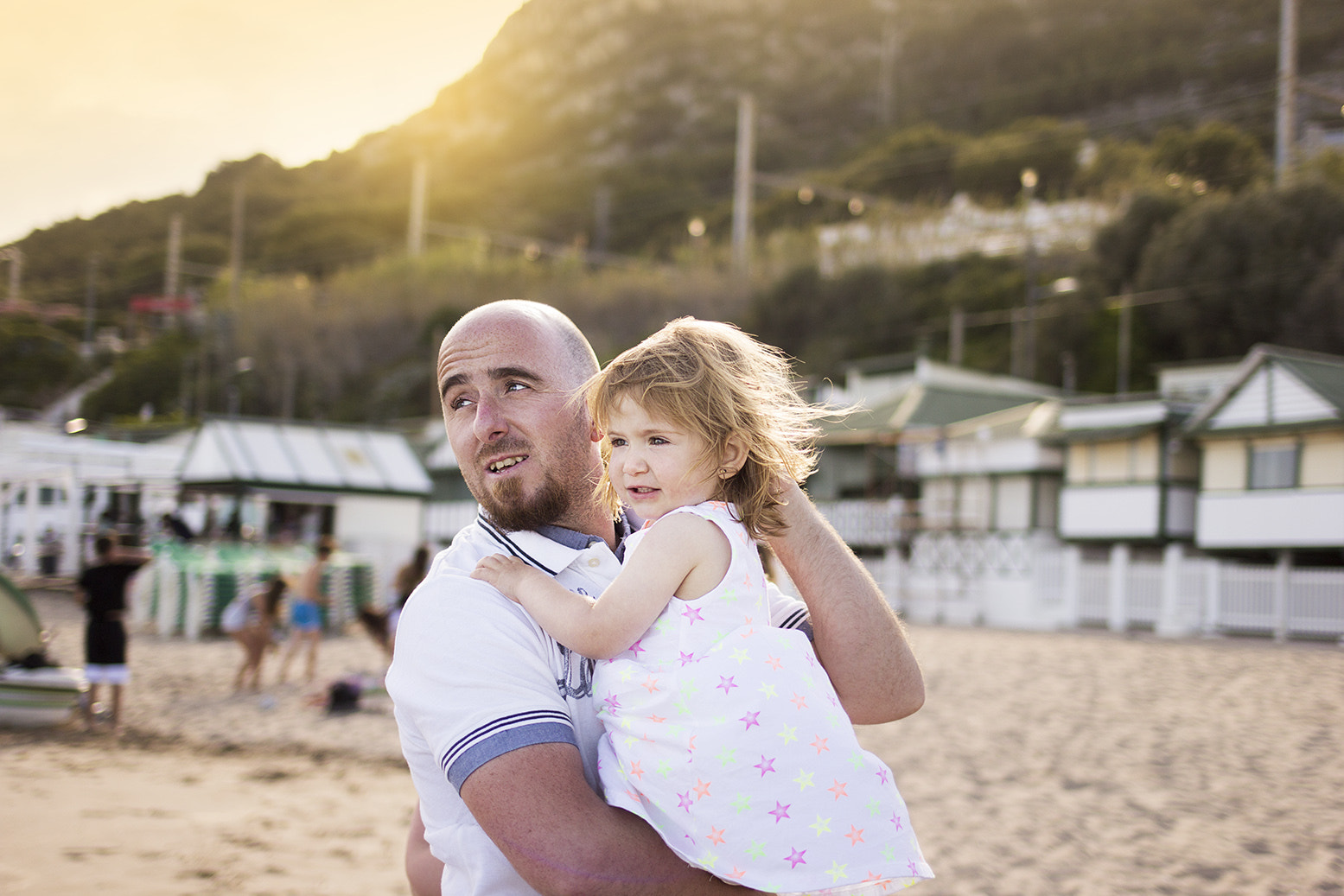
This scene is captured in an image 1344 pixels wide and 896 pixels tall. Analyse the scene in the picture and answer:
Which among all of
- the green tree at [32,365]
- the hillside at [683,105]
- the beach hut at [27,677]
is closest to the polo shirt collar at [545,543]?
the beach hut at [27,677]

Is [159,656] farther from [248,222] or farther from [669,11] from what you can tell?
[669,11]

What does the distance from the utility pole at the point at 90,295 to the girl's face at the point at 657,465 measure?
60.5m

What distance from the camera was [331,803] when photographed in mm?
7289

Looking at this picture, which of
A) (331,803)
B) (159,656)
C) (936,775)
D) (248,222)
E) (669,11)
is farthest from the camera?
(669,11)

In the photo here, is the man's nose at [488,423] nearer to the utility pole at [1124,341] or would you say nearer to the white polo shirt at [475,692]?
→ the white polo shirt at [475,692]

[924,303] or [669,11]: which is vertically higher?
[669,11]

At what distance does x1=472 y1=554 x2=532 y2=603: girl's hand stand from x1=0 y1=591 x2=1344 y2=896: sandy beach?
14.0ft

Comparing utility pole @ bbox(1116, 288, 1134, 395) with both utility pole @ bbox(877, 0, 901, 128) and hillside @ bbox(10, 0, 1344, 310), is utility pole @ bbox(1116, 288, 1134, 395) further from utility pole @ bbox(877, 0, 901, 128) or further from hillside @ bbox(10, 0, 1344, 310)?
utility pole @ bbox(877, 0, 901, 128)

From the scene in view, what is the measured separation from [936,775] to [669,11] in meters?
104

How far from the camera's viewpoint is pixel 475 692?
64.9 inches

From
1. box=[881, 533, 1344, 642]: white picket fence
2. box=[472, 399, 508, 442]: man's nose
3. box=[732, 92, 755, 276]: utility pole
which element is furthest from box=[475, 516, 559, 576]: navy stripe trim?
box=[732, 92, 755, 276]: utility pole

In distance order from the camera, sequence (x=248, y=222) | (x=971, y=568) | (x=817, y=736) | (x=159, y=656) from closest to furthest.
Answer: (x=817, y=736) < (x=159, y=656) < (x=971, y=568) < (x=248, y=222)

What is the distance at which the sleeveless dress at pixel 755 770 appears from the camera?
5.17 feet

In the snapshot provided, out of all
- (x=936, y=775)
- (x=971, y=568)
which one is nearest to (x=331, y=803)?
(x=936, y=775)
